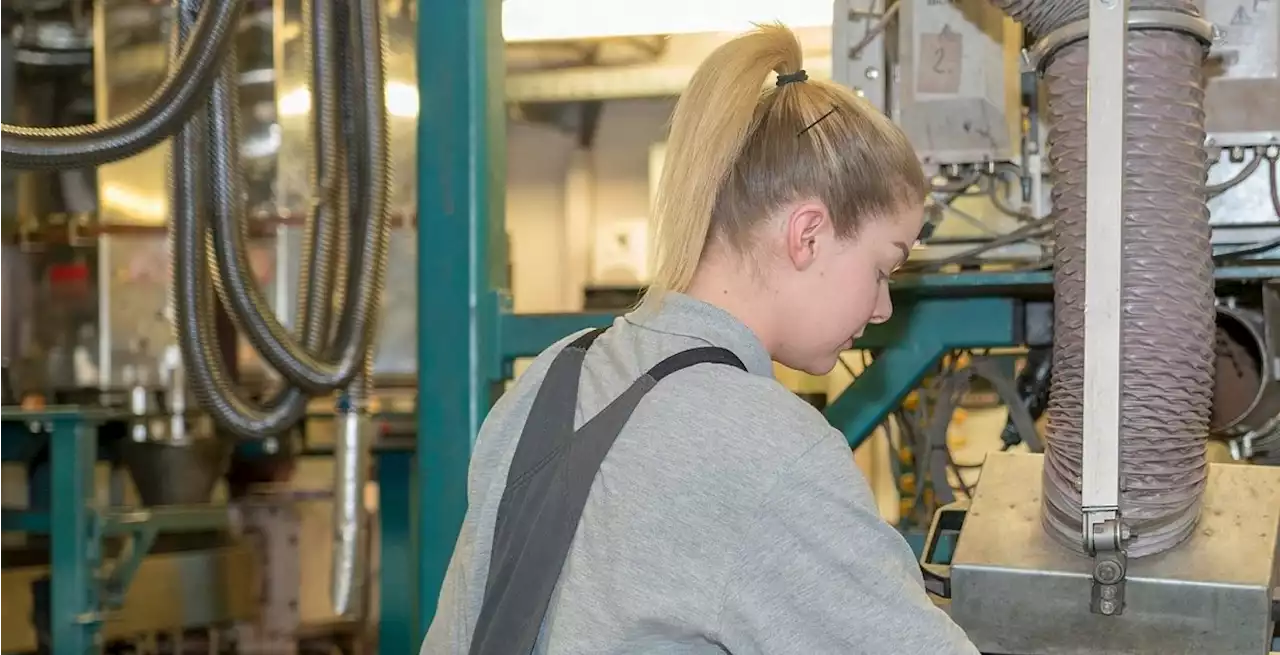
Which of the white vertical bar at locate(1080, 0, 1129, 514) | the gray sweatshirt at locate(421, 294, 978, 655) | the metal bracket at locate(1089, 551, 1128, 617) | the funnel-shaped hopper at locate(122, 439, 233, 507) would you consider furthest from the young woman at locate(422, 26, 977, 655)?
the funnel-shaped hopper at locate(122, 439, 233, 507)

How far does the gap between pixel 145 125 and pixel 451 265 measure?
0.40 meters

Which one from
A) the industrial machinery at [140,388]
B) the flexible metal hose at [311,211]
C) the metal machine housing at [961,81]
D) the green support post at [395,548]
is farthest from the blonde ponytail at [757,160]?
the green support post at [395,548]

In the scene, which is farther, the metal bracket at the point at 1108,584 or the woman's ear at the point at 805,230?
the metal bracket at the point at 1108,584

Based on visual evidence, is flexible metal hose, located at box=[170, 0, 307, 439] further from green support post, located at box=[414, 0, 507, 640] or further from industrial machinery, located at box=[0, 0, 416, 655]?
industrial machinery, located at box=[0, 0, 416, 655]

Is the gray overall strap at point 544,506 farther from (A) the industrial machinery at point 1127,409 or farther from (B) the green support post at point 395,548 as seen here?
(B) the green support post at point 395,548

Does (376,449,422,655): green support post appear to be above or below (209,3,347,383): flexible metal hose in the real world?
below

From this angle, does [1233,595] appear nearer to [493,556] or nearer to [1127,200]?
[1127,200]

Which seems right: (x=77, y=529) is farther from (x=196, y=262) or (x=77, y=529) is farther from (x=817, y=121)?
(x=817, y=121)

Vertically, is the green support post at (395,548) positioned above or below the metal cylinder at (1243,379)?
below

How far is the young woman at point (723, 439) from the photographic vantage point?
758mm

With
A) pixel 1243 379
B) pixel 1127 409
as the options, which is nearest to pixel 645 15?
pixel 1243 379

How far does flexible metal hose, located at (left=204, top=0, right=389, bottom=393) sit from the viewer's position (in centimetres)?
150

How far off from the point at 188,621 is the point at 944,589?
7.42ft

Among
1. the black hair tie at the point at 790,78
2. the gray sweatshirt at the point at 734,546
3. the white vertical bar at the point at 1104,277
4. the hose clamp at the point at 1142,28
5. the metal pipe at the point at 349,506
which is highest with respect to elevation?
the hose clamp at the point at 1142,28
